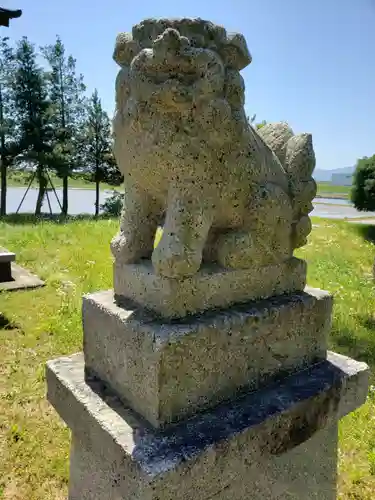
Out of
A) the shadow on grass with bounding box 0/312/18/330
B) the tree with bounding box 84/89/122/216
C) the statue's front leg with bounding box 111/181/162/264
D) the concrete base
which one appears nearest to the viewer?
the statue's front leg with bounding box 111/181/162/264

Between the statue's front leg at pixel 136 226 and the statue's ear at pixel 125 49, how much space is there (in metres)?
0.42

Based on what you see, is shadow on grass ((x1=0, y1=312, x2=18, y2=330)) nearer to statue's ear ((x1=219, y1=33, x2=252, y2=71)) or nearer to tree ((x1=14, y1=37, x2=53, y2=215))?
statue's ear ((x1=219, y1=33, x2=252, y2=71))

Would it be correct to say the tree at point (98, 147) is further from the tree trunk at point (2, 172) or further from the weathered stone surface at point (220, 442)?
the weathered stone surface at point (220, 442)

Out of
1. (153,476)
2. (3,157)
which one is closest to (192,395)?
(153,476)

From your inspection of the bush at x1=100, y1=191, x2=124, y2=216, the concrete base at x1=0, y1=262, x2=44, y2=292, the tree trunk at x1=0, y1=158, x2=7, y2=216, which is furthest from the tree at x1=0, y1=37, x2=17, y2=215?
the concrete base at x1=0, y1=262, x2=44, y2=292

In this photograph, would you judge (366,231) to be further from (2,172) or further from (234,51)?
(2,172)

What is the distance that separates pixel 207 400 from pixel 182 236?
564mm

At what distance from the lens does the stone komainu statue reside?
120cm

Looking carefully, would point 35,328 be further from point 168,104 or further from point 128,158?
point 168,104

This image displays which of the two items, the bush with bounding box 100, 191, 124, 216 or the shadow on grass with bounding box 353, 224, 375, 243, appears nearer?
the shadow on grass with bounding box 353, 224, 375, 243

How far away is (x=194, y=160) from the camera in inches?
50.4

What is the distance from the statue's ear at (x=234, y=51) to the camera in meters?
1.27

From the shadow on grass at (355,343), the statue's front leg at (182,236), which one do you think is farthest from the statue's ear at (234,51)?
the shadow on grass at (355,343)

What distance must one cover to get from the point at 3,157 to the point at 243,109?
1504 centimetres
